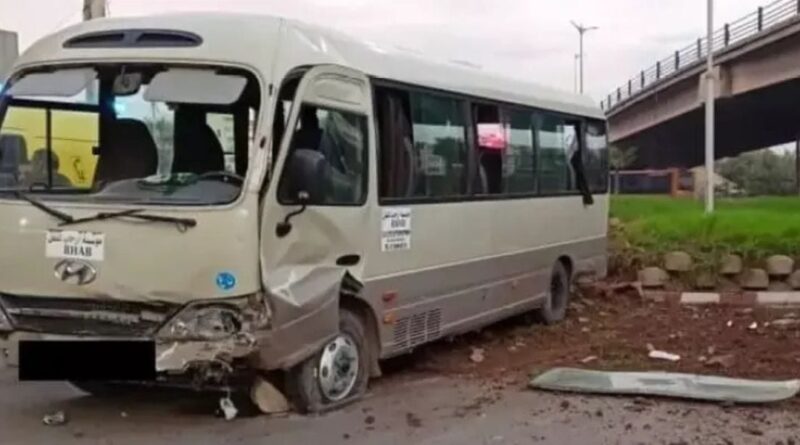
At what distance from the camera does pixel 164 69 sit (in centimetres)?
774

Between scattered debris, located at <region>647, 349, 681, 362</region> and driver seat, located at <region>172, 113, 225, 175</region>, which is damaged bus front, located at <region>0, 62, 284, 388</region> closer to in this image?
driver seat, located at <region>172, 113, 225, 175</region>

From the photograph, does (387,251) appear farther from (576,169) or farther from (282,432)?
(576,169)

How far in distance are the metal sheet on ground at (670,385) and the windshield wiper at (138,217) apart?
3261mm

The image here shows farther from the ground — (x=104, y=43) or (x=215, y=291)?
(x=104, y=43)

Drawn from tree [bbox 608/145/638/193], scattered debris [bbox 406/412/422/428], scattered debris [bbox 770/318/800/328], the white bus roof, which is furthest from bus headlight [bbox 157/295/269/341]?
tree [bbox 608/145/638/193]

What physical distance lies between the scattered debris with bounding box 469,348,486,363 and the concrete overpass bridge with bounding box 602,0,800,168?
2468 cm

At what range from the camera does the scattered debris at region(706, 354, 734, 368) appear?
997cm

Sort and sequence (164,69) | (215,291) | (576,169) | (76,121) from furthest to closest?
(576,169) < (76,121) < (164,69) < (215,291)

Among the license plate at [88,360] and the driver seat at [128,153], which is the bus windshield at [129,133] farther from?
the license plate at [88,360]

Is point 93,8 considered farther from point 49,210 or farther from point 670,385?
point 670,385

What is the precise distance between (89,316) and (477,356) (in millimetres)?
4537

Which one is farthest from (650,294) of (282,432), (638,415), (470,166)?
(282,432)

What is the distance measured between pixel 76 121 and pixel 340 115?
1.89 m

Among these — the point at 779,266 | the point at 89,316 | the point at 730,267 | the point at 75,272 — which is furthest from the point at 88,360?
the point at 779,266
